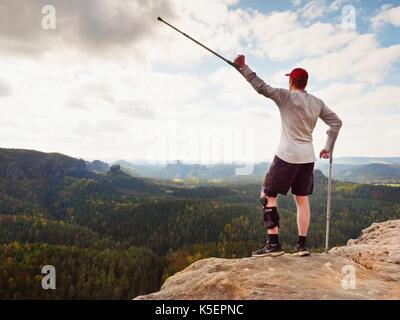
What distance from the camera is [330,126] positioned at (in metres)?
9.19

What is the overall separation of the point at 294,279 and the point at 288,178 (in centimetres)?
238

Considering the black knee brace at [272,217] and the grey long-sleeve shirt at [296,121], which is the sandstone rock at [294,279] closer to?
the black knee brace at [272,217]

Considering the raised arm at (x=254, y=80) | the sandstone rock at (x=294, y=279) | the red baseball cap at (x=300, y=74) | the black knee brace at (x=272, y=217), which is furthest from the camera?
the black knee brace at (x=272, y=217)

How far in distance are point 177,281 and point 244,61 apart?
19.5ft

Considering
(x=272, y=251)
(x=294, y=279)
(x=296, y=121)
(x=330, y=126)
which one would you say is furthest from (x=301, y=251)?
(x=296, y=121)

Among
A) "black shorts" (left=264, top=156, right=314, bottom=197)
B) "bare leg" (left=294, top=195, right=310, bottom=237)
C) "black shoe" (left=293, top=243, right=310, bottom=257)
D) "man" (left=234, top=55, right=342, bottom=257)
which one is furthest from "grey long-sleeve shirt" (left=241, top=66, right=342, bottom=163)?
"black shoe" (left=293, top=243, right=310, bottom=257)

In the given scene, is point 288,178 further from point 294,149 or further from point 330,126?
point 330,126

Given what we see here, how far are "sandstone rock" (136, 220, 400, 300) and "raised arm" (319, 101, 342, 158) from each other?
2919mm

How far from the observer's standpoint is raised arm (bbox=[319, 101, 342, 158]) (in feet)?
29.5

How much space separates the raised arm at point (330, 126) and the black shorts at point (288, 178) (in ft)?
3.16

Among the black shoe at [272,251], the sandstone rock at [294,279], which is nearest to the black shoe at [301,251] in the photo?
the sandstone rock at [294,279]

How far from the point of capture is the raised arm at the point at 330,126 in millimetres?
8992

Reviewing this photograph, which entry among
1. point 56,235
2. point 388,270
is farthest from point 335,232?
point 388,270
